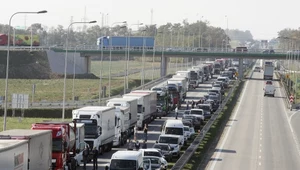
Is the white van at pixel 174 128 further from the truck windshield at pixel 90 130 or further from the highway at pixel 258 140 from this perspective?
the truck windshield at pixel 90 130

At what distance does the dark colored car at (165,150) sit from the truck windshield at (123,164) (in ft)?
31.8

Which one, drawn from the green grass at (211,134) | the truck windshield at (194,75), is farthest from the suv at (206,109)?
the truck windshield at (194,75)

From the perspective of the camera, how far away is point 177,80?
99625 millimetres

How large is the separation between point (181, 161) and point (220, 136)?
19533 millimetres

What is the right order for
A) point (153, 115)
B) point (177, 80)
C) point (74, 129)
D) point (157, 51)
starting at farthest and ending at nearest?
point (157, 51) < point (177, 80) < point (153, 115) < point (74, 129)

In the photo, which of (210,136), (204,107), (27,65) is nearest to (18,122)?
(210,136)

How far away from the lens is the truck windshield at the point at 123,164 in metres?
36.3

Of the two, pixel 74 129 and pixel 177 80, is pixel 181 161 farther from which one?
pixel 177 80

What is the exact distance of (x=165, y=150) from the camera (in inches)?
1850

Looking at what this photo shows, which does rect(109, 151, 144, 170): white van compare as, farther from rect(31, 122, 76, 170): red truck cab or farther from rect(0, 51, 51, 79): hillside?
rect(0, 51, 51, 79): hillside

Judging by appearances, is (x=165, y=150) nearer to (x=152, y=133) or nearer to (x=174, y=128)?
(x=174, y=128)

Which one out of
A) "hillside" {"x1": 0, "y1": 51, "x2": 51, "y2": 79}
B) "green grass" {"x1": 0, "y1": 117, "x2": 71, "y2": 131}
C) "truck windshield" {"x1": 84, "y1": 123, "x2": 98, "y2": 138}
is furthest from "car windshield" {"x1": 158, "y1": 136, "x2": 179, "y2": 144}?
"hillside" {"x1": 0, "y1": 51, "x2": 51, "y2": 79}

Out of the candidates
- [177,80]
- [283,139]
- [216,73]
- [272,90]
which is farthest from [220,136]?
[216,73]

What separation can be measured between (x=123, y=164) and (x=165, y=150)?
1074cm
